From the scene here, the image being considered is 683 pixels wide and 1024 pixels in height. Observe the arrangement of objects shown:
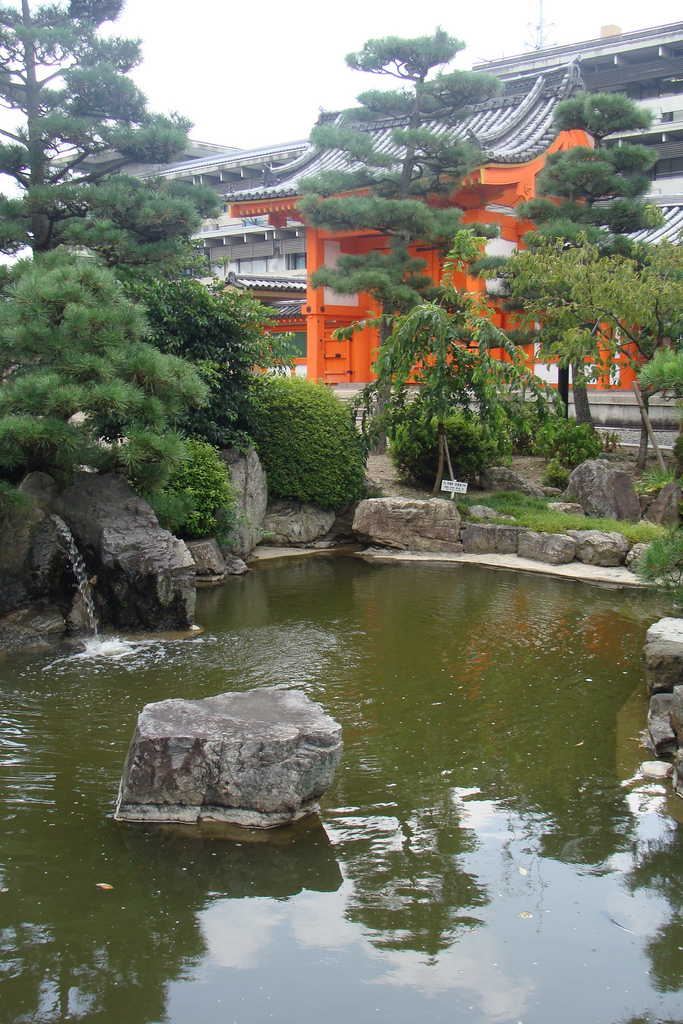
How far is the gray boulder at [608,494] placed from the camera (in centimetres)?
1192

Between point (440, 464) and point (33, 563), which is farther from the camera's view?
point (440, 464)

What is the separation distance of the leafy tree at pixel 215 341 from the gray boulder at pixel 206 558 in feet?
5.14

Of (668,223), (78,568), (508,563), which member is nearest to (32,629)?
(78,568)

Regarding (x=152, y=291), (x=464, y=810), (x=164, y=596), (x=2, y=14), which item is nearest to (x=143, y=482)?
(x=164, y=596)

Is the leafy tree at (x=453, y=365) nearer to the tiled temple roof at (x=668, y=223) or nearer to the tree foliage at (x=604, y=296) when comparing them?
the tree foliage at (x=604, y=296)

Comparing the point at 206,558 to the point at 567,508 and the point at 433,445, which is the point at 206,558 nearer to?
the point at 433,445

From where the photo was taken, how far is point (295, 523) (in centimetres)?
1230

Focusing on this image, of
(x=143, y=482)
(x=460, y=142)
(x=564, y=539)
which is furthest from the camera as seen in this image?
(x=460, y=142)

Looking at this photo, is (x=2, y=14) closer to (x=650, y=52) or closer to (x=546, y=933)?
(x=546, y=933)

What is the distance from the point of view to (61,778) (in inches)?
195

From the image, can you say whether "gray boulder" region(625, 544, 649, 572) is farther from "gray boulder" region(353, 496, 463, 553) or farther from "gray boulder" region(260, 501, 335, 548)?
"gray boulder" region(260, 501, 335, 548)

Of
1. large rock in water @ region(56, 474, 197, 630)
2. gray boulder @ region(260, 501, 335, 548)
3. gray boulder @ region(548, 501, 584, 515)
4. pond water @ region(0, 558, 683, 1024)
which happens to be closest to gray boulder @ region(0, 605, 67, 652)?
pond water @ region(0, 558, 683, 1024)

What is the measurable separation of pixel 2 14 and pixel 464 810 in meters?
11.8

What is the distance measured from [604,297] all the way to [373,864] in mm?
10019
